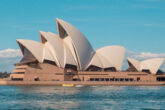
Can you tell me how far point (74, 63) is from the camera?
323 feet

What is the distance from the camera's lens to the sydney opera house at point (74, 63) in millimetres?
94188

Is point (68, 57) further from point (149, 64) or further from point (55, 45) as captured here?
point (149, 64)

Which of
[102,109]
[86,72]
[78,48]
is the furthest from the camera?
[86,72]

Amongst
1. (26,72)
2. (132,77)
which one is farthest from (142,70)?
(26,72)

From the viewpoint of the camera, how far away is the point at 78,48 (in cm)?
9481

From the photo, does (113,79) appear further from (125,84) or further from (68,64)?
(68,64)

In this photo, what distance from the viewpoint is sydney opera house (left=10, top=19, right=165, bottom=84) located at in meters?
94.2

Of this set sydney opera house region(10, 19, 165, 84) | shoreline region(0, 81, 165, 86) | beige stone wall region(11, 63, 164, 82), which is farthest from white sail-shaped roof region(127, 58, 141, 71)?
shoreline region(0, 81, 165, 86)

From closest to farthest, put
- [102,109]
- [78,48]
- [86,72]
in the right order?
[102,109]
[78,48]
[86,72]

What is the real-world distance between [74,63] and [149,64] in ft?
80.1

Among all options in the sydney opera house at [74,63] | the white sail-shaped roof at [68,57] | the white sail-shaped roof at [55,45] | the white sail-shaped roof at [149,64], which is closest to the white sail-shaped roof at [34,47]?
the sydney opera house at [74,63]

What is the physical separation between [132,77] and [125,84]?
640 centimetres

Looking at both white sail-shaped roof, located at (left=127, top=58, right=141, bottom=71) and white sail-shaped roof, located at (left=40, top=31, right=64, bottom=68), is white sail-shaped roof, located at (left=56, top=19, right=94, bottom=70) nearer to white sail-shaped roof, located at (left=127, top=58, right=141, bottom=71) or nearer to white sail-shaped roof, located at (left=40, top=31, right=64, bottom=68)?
white sail-shaped roof, located at (left=40, top=31, right=64, bottom=68)

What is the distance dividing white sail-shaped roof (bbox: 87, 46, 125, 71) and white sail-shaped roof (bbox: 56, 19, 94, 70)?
3.46m
